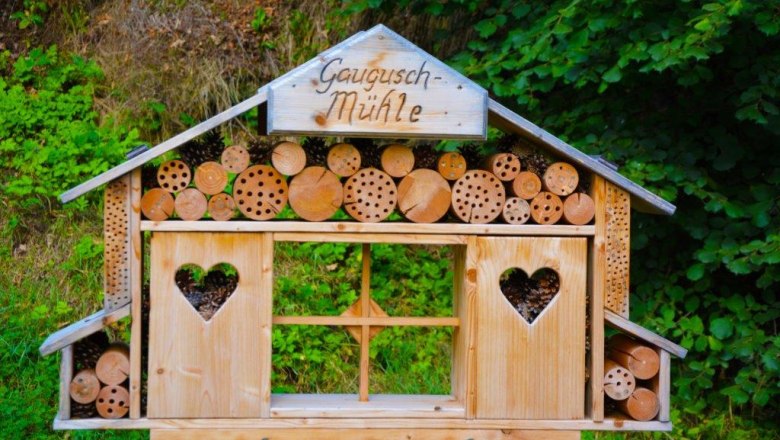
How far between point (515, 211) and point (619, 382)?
2.80 ft

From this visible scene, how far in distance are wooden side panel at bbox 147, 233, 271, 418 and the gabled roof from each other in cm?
32

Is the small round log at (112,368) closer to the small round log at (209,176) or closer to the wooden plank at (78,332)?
the wooden plank at (78,332)

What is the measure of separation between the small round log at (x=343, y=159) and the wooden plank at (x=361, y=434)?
1.04m

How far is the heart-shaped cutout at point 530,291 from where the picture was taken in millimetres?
3754

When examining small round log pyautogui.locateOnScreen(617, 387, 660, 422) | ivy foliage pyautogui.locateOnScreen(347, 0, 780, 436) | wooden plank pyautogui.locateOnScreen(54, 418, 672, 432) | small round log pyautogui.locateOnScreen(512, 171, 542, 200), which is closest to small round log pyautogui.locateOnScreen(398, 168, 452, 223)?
small round log pyautogui.locateOnScreen(512, 171, 542, 200)

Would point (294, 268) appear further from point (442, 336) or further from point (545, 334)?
point (545, 334)

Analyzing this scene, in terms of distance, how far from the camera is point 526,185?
3.68 metres

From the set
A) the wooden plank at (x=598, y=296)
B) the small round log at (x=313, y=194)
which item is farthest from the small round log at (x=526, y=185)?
the small round log at (x=313, y=194)

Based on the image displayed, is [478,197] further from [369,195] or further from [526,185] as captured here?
[369,195]

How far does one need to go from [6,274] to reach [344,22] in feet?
10.0

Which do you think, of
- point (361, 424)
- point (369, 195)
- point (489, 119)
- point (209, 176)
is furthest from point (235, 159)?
point (361, 424)

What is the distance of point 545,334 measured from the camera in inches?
145

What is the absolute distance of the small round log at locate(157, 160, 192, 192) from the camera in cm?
353

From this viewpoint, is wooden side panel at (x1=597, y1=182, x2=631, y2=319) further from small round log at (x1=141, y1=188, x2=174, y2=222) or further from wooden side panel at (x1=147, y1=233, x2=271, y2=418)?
small round log at (x1=141, y1=188, x2=174, y2=222)
